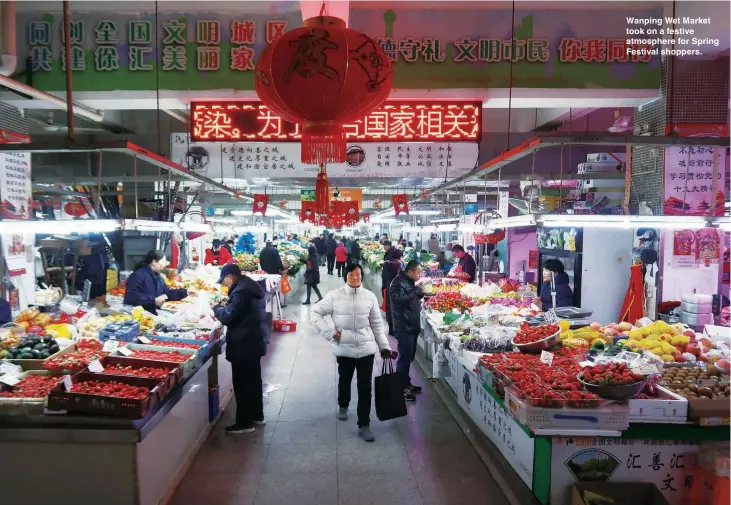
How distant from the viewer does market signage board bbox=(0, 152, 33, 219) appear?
6613 millimetres

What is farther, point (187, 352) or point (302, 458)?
point (187, 352)

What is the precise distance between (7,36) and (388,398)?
616 cm

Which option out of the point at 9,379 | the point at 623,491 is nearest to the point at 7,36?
the point at 9,379

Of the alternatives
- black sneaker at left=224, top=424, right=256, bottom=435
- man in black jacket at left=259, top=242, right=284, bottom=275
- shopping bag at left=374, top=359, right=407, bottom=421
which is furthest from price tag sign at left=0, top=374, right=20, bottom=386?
man in black jacket at left=259, top=242, right=284, bottom=275

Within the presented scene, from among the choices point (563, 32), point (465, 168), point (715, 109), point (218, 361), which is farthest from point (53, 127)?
point (715, 109)

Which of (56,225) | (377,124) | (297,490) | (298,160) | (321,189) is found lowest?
(297,490)

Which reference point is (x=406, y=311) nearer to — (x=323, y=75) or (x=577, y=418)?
(x=577, y=418)

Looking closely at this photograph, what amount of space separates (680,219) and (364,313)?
3395 millimetres

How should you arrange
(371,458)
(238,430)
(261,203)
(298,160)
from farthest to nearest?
(261,203) < (298,160) < (238,430) < (371,458)

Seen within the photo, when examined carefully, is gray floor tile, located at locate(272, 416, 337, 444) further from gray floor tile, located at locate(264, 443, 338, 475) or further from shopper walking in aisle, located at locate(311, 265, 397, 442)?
shopper walking in aisle, located at locate(311, 265, 397, 442)

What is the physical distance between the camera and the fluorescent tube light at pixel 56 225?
4.42 metres

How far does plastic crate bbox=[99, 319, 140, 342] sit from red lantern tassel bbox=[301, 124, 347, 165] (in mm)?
3409

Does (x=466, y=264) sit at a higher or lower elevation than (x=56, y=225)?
lower

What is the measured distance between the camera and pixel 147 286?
752 cm
